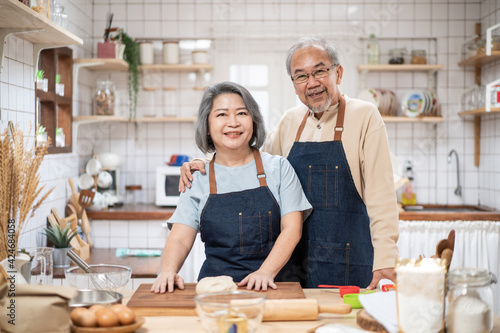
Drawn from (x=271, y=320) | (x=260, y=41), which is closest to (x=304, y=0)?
(x=260, y=41)

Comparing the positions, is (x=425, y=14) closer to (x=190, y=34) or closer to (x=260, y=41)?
(x=260, y=41)

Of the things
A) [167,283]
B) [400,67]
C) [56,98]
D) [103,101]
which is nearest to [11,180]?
[167,283]

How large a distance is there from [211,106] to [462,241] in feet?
7.44

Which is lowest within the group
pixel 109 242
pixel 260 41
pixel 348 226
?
pixel 109 242

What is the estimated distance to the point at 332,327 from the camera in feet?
3.75

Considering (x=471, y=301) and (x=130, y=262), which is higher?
(x=471, y=301)

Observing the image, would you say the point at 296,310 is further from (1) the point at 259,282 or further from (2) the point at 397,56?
(2) the point at 397,56

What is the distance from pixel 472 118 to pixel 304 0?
161cm

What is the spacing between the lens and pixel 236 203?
70.4 inches

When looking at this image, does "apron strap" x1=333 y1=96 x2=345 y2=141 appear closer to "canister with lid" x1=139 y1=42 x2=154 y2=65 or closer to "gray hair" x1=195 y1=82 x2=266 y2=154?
"gray hair" x1=195 y1=82 x2=266 y2=154

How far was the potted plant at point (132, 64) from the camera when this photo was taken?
3.85m

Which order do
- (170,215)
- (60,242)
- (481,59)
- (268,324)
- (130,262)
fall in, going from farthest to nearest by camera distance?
(481,59), (170,215), (130,262), (60,242), (268,324)

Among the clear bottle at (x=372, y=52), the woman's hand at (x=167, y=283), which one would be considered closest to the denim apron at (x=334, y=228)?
the woman's hand at (x=167, y=283)

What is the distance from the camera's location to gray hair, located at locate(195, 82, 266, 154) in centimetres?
184
